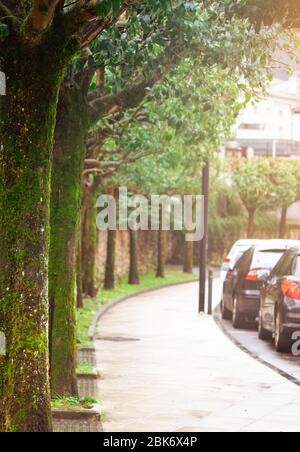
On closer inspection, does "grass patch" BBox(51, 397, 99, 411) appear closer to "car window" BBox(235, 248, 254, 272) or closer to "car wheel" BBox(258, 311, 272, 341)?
"car wheel" BBox(258, 311, 272, 341)

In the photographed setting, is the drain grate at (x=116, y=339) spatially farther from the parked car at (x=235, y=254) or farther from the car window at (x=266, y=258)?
the parked car at (x=235, y=254)

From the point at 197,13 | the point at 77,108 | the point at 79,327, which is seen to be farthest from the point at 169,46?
the point at 79,327

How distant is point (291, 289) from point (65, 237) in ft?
19.0

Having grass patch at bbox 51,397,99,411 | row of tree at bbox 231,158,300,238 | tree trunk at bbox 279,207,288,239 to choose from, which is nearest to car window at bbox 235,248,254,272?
grass patch at bbox 51,397,99,411

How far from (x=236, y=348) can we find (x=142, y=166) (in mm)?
14606

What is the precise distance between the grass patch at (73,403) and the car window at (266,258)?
10.5 meters

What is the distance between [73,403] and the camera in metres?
11.4

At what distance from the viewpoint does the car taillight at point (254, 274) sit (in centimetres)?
2159

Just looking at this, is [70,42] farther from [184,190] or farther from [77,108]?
[184,190]

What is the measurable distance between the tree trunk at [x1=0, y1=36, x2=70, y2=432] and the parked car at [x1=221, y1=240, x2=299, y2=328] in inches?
502

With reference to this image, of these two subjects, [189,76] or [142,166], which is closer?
[189,76]

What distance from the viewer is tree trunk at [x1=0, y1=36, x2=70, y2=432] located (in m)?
8.67

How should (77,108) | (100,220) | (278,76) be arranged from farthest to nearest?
(278,76)
(100,220)
(77,108)

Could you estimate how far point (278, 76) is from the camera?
257ft
